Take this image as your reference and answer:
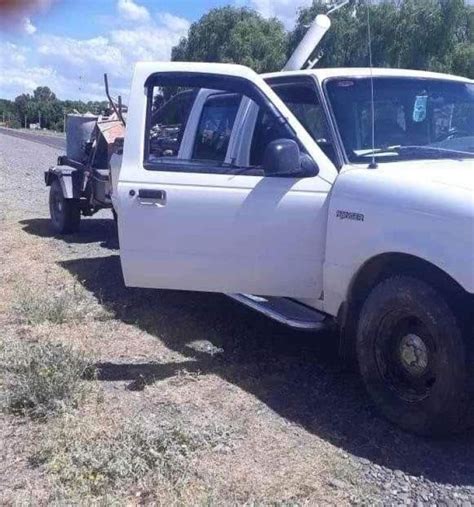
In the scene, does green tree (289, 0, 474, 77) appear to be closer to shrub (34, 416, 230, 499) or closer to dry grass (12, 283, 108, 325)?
dry grass (12, 283, 108, 325)

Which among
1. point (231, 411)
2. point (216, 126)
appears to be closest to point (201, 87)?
point (216, 126)

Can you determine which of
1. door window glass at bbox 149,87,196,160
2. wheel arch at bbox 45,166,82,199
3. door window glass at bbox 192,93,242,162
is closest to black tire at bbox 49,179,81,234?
wheel arch at bbox 45,166,82,199

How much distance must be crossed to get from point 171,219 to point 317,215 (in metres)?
1.01

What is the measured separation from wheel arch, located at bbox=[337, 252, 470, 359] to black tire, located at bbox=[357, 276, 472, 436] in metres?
0.07

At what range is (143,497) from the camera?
11.9 feet

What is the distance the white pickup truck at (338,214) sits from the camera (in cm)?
410

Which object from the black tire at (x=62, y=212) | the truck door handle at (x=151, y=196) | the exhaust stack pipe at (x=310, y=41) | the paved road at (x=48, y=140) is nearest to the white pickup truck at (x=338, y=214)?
the truck door handle at (x=151, y=196)

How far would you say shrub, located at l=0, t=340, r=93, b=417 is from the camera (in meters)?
4.60

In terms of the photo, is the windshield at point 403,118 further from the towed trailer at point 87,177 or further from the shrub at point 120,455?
the towed trailer at point 87,177

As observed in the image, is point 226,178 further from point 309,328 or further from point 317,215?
point 309,328

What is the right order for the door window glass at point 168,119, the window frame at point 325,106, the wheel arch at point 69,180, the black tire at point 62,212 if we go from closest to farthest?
the window frame at point 325,106, the door window glass at point 168,119, the wheel arch at point 69,180, the black tire at point 62,212

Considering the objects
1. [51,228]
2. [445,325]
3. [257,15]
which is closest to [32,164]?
[51,228]

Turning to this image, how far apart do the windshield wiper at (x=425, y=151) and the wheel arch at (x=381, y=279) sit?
0.87 meters

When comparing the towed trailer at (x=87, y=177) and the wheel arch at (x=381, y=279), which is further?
the towed trailer at (x=87, y=177)
